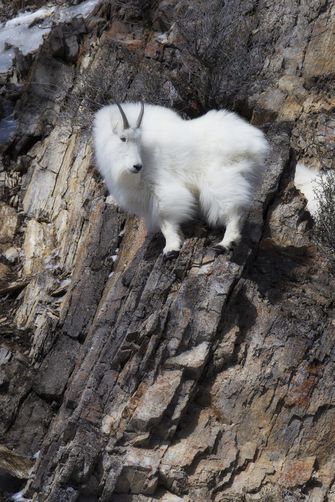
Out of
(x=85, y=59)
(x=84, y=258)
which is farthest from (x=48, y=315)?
(x=85, y=59)

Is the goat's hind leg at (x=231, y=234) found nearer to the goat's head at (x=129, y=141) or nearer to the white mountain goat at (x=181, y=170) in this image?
the white mountain goat at (x=181, y=170)

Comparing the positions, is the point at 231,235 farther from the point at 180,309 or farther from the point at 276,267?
the point at 180,309

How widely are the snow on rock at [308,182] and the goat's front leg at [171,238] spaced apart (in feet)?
4.77

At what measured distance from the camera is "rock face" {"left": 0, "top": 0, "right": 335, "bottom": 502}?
6.12 m

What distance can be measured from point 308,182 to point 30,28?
34.0 ft

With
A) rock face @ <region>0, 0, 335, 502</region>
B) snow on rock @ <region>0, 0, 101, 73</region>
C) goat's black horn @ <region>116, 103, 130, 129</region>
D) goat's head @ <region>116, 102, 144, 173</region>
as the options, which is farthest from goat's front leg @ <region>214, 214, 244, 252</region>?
snow on rock @ <region>0, 0, 101, 73</region>

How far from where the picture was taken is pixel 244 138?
714 cm

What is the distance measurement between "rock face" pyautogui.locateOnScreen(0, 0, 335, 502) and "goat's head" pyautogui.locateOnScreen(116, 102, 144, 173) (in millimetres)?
937

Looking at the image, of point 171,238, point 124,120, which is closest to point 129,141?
point 124,120

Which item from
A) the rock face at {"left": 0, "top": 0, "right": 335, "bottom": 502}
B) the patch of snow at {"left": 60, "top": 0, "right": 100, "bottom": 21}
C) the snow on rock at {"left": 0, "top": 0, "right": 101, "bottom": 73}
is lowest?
the rock face at {"left": 0, "top": 0, "right": 335, "bottom": 502}

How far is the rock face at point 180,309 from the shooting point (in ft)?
20.1

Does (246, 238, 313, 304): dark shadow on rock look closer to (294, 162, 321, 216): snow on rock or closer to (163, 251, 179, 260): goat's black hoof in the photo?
(294, 162, 321, 216): snow on rock

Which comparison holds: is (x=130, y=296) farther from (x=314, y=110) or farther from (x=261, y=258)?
(x=314, y=110)

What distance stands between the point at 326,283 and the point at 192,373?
165cm
